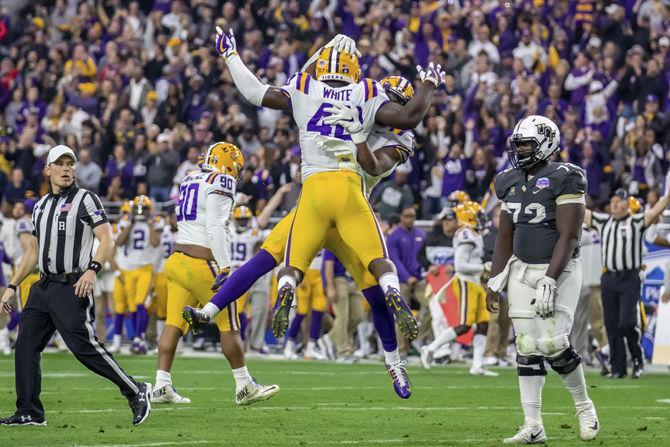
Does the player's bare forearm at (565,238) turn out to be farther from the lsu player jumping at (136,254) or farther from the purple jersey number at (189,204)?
the lsu player jumping at (136,254)

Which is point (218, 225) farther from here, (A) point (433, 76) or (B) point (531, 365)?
(B) point (531, 365)

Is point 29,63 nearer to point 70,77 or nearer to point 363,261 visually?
point 70,77

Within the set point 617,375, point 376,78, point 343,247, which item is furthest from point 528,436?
point 376,78

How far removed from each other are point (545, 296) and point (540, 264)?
295 millimetres

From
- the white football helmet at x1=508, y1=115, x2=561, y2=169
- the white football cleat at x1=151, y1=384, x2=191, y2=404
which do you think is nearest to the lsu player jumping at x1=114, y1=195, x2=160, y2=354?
the white football cleat at x1=151, y1=384, x2=191, y2=404

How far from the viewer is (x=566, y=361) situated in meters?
8.25

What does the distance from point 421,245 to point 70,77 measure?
940cm

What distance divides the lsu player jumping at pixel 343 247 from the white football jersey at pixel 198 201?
1540 mm

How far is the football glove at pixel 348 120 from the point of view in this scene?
8.90m

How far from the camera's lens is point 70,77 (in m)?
25.0

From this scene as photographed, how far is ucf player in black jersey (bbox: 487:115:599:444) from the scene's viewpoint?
8.13 metres

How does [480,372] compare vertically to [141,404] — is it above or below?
below

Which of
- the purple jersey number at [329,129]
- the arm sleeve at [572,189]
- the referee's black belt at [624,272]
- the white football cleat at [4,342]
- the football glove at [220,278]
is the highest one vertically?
the purple jersey number at [329,129]

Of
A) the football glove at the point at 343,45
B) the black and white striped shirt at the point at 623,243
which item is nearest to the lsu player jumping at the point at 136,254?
the black and white striped shirt at the point at 623,243
